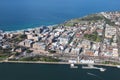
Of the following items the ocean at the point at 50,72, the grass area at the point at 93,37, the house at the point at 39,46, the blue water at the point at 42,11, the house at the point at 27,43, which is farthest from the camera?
the blue water at the point at 42,11

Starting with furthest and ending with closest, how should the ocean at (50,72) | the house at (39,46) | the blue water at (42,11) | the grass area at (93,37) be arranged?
the blue water at (42,11)
the grass area at (93,37)
the house at (39,46)
the ocean at (50,72)

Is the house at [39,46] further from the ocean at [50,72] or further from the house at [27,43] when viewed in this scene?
the ocean at [50,72]

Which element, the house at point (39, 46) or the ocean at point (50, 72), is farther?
the house at point (39, 46)

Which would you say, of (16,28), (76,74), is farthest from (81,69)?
A: (16,28)

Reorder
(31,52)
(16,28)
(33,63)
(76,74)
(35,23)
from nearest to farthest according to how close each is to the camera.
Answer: (76,74)
(33,63)
(31,52)
(16,28)
(35,23)

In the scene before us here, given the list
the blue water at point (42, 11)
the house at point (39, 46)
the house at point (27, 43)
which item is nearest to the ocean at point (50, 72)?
the house at point (39, 46)

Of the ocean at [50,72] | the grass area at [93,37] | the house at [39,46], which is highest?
the grass area at [93,37]

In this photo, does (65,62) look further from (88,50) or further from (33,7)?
(33,7)
